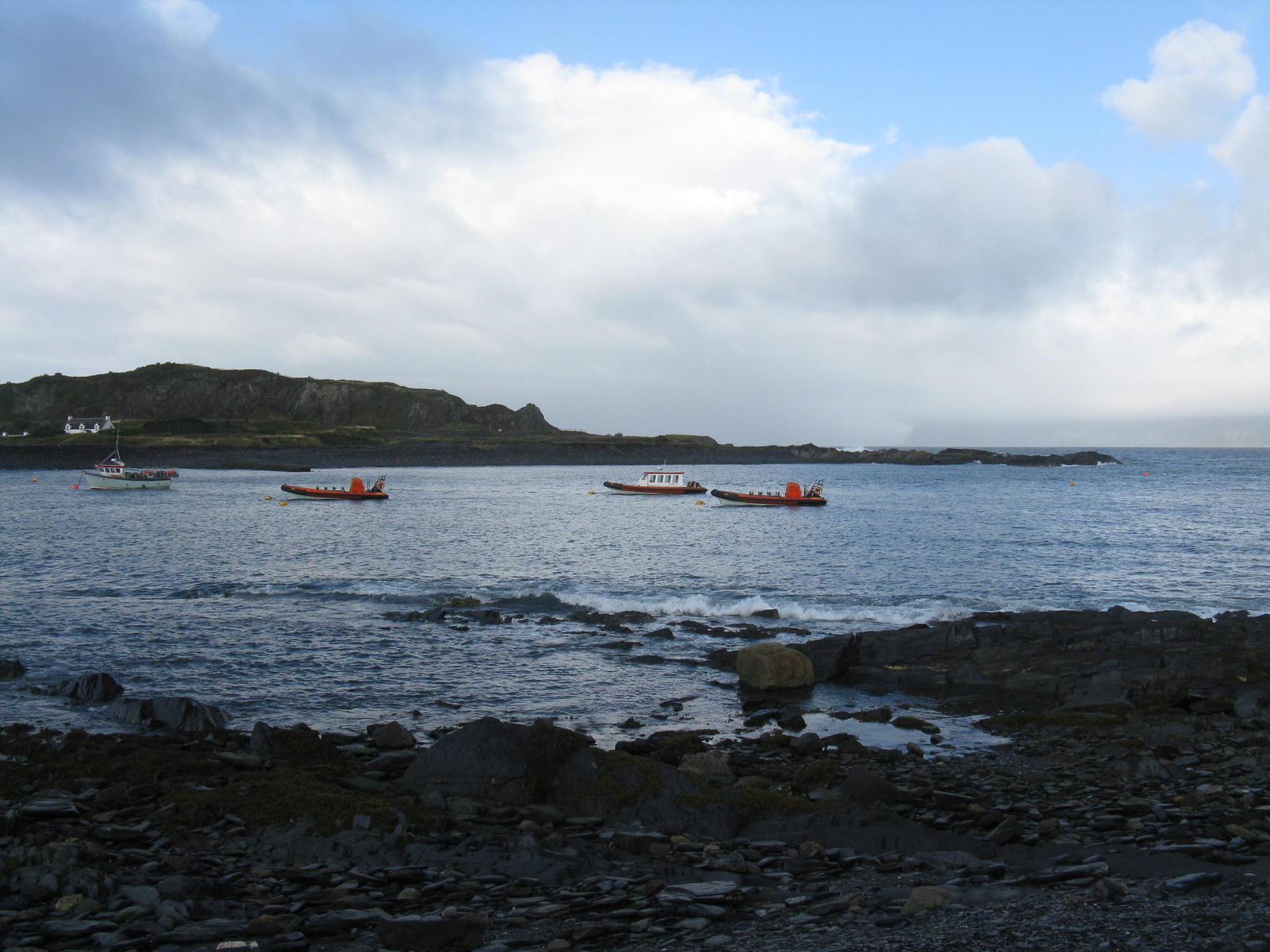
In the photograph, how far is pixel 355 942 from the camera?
21.0 feet

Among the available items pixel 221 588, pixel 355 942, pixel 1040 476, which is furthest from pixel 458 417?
pixel 355 942

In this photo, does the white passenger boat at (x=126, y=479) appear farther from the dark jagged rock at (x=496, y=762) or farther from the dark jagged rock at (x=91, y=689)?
the dark jagged rock at (x=496, y=762)

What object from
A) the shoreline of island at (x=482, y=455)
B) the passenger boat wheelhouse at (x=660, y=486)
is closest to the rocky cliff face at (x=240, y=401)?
the shoreline of island at (x=482, y=455)

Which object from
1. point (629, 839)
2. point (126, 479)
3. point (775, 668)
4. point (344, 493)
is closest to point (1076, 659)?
point (775, 668)

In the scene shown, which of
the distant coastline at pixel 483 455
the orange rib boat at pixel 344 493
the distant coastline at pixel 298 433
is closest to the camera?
the orange rib boat at pixel 344 493

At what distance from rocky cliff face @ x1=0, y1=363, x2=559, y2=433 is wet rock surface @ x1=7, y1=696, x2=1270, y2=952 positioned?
558ft

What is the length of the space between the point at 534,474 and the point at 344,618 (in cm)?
9854

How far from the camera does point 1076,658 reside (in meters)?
17.6

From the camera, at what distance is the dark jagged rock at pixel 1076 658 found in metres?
15.9

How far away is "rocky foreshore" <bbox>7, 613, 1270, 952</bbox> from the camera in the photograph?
6496mm

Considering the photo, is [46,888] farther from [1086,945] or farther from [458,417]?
[458,417]

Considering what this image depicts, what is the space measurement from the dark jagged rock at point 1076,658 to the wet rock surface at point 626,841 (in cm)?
266

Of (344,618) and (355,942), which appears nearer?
(355,942)

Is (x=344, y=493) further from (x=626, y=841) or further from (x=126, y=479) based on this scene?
(x=626, y=841)
